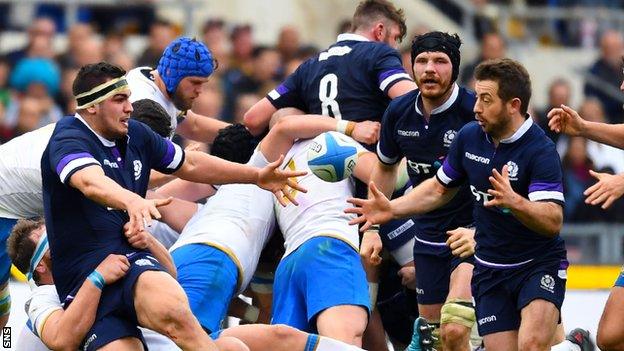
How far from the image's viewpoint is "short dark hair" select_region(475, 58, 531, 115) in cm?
970

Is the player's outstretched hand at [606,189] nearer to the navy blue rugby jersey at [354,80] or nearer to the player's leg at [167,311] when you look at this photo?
the navy blue rugby jersey at [354,80]

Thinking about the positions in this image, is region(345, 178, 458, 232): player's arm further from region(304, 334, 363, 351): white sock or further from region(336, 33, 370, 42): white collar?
region(336, 33, 370, 42): white collar

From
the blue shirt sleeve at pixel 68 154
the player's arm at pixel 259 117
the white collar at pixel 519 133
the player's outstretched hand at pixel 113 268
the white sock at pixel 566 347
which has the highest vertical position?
the white collar at pixel 519 133

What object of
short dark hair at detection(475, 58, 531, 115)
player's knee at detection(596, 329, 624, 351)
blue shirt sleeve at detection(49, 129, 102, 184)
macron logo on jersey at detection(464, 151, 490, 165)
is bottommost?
player's knee at detection(596, 329, 624, 351)

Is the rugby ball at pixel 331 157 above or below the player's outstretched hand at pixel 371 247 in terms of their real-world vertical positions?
above

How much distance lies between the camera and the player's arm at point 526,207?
922 centimetres

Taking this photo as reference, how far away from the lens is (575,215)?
1745 cm

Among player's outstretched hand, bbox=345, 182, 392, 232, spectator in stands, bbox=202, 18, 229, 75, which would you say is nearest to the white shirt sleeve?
player's outstretched hand, bbox=345, 182, 392, 232

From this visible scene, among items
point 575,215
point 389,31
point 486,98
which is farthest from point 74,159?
point 575,215

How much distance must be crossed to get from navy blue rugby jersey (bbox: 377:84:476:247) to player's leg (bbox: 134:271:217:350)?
2.15m

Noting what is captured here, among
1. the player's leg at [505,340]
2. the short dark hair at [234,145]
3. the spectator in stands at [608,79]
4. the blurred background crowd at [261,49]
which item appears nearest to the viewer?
the player's leg at [505,340]

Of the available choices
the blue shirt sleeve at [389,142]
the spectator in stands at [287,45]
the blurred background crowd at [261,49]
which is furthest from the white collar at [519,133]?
the spectator in stands at [287,45]

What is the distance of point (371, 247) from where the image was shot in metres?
10.7

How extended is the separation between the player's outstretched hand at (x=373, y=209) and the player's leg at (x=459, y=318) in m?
0.70
